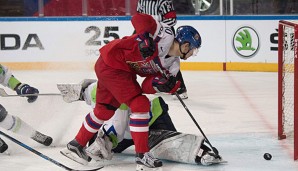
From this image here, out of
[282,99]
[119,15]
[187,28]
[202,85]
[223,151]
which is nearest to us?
[187,28]

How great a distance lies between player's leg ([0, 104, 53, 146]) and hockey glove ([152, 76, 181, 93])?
0.86 meters

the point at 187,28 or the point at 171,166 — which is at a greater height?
the point at 187,28

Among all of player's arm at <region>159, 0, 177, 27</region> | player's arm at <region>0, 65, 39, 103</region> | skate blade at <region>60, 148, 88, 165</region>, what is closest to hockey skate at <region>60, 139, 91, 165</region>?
skate blade at <region>60, 148, 88, 165</region>

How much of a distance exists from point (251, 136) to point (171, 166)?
98 centimetres

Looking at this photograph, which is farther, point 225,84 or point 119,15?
point 119,15

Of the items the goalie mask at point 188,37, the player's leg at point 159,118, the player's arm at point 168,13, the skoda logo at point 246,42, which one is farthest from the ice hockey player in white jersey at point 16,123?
the skoda logo at point 246,42

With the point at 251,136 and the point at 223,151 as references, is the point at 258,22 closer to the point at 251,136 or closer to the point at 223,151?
the point at 251,136

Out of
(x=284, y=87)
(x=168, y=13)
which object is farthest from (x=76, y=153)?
(x=168, y=13)

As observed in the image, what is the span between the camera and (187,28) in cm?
381

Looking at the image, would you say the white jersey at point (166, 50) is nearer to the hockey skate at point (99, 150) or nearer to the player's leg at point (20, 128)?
the hockey skate at point (99, 150)

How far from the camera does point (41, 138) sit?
4.33m

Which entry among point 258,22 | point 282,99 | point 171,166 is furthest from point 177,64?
point 258,22

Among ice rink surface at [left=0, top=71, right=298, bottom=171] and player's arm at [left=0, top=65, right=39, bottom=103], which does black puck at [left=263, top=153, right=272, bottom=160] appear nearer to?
ice rink surface at [left=0, top=71, right=298, bottom=171]

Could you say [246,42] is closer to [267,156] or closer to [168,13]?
[168,13]
